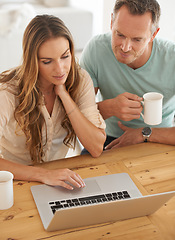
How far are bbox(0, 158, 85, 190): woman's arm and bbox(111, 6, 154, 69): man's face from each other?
749 mm

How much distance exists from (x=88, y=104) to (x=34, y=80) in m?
0.31

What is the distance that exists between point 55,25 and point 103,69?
0.52 metres

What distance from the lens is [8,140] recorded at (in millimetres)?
1795

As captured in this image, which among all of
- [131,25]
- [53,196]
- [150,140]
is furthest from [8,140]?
[131,25]

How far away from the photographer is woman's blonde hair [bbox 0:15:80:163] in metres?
1.56

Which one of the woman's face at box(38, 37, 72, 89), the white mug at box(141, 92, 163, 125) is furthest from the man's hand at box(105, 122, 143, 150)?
the woman's face at box(38, 37, 72, 89)

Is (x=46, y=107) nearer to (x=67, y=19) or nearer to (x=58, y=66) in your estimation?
(x=58, y=66)

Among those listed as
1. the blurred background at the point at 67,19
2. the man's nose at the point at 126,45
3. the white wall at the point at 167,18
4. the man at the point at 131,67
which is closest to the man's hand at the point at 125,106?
the man at the point at 131,67

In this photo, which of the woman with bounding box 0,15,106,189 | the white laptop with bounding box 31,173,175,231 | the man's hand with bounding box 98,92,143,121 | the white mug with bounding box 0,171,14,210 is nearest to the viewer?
the white laptop with bounding box 31,173,175,231

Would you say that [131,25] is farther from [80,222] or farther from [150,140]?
[80,222]

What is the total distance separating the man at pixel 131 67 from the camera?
179 centimetres

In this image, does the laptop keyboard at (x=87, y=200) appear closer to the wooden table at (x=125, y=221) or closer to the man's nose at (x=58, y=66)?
the wooden table at (x=125, y=221)

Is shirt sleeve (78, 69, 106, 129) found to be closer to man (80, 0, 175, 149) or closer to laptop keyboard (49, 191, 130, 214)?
man (80, 0, 175, 149)

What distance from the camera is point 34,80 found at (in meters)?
1.62
